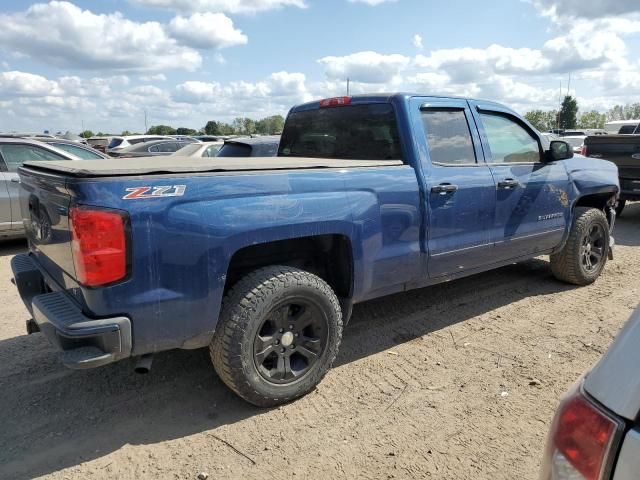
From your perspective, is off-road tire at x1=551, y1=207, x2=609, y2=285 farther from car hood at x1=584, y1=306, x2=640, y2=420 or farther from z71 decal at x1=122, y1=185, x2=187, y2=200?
car hood at x1=584, y1=306, x2=640, y2=420

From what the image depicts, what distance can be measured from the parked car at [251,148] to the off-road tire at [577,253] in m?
4.19

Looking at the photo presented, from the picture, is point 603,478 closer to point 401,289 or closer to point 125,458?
point 125,458

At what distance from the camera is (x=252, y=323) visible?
3.00m

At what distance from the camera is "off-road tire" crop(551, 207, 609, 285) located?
5359mm

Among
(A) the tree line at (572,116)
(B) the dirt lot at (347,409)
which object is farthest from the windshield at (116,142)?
(A) the tree line at (572,116)

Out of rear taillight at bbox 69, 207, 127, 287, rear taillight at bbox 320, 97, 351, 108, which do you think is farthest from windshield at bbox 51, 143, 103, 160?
rear taillight at bbox 69, 207, 127, 287

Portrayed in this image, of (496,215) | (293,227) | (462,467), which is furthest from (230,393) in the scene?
(496,215)

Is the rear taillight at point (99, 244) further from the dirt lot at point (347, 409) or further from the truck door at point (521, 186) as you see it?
the truck door at point (521, 186)

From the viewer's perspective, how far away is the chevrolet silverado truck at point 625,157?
9.40 metres

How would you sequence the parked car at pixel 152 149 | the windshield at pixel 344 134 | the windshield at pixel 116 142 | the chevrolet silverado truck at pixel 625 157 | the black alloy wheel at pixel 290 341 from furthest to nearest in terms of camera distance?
the windshield at pixel 116 142
the parked car at pixel 152 149
the chevrolet silverado truck at pixel 625 157
the windshield at pixel 344 134
the black alloy wheel at pixel 290 341

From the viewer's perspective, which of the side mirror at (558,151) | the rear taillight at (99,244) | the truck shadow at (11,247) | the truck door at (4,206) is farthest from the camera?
the truck shadow at (11,247)

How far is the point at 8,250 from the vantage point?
7797 millimetres

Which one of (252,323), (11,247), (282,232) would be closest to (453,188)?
(282,232)

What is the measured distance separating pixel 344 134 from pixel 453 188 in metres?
1.07
